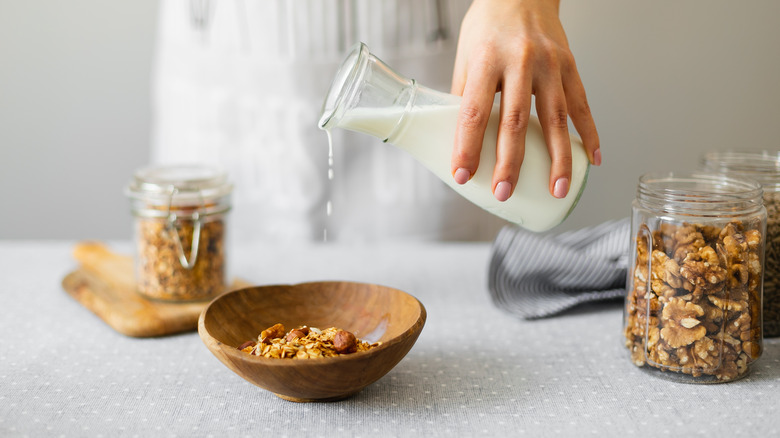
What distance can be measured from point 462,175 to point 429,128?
68 mm

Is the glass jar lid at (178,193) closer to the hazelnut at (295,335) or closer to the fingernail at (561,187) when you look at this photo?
the hazelnut at (295,335)

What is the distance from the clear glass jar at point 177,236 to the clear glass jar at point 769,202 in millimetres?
686

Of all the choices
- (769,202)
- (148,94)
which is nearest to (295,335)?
(769,202)

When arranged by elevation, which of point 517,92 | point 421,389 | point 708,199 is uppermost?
point 517,92

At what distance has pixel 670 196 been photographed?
2.50 ft

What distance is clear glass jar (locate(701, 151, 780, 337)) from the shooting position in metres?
0.85

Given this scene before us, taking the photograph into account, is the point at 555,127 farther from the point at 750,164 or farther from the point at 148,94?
the point at 148,94

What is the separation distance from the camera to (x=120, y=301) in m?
1.00

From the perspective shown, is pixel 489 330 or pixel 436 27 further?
pixel 436 27

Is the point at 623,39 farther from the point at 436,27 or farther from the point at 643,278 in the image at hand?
the point at 643,278

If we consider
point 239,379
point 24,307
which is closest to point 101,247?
point 24,307

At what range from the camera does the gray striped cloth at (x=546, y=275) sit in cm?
102

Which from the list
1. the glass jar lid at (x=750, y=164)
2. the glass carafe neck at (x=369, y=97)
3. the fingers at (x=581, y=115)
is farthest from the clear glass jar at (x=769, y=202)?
the glass carafe neck at (x=369, y=97)

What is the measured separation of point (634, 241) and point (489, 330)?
0.24 metres
